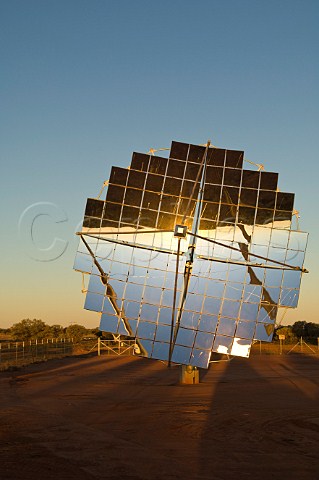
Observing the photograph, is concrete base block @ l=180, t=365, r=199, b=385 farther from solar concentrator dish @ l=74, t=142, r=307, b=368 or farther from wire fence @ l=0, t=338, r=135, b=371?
wire fence @ l=0, t=338, r=135, b=371

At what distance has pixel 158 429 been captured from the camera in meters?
18.2

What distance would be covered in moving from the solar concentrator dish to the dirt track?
273 cm

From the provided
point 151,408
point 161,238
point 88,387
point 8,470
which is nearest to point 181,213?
point 161,238

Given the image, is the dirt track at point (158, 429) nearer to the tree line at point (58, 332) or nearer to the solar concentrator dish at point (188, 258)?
the solar concentrator dish at point (188, 258)

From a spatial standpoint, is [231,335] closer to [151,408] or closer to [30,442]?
[151,408]

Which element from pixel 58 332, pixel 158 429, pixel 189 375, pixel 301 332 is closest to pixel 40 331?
pixel 58 332

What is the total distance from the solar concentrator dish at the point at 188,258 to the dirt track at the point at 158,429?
2.73 m

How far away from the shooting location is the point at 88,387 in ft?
95.2

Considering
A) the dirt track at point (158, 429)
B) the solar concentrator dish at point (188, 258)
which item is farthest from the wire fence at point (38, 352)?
the solar concentrator dish at point (188, 258)

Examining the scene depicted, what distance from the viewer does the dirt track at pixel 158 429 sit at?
535 inches

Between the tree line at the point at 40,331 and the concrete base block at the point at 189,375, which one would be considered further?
the tree line at the point at 40,331

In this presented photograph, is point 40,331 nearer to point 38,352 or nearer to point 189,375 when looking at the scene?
point 38,352

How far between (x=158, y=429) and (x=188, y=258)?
8336 millimetres

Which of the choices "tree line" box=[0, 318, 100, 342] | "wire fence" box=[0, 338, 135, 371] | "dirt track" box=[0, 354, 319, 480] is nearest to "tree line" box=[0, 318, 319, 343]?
"tree line" box=[0, 318, 100, 342]
